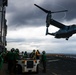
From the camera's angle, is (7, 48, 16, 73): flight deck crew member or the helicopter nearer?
(7, 48, 16, 73): flight deck crew member

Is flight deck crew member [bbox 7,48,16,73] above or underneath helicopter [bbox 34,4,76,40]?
underneath

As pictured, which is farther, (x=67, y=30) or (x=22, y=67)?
(x=67, y=30)

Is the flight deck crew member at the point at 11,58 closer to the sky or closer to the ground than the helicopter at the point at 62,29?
closer to the ground

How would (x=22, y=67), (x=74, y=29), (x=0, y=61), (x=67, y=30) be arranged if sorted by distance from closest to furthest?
(x=0, y=61)
(x=22, y=67)
(x=74, y=29)
(x=67, y=30)

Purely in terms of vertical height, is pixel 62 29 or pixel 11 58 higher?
pixel 62 29

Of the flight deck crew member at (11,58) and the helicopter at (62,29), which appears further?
the helicopter at (62,29)

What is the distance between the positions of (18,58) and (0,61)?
721 centimetres

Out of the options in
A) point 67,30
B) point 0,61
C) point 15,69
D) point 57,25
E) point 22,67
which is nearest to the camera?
point 0,61

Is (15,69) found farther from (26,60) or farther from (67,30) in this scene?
(67,30)

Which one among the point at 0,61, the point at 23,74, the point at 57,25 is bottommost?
the point at 23,74

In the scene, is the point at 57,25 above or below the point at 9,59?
above

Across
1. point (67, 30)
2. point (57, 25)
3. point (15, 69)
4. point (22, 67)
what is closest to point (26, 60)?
point (22, 67)

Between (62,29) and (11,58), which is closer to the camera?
(11,58)

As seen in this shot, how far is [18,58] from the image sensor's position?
20984mm
